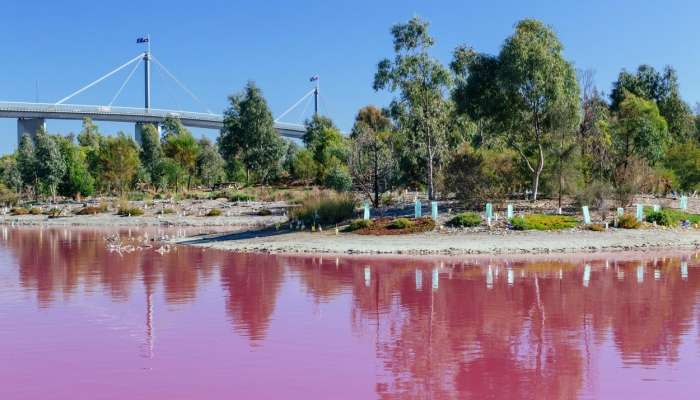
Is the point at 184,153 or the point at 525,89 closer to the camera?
the point at 525,89

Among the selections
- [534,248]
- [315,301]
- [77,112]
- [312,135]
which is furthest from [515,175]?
[77,112]

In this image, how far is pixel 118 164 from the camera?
78375 mm

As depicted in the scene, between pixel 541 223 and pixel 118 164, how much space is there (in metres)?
57.3

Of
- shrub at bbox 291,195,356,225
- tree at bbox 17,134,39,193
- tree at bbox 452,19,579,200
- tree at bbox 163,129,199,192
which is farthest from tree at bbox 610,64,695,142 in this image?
tree at bbox 17,134,39,193

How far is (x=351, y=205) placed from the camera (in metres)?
37.7

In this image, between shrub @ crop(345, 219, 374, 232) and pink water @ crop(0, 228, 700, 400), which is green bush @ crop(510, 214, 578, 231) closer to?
pink water @ crop(0, 228, 700, 400)

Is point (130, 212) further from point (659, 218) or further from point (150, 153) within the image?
point (659, 218)

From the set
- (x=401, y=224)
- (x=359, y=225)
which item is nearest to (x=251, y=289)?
(x=401, y=224)

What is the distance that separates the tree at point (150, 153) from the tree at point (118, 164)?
108 inches

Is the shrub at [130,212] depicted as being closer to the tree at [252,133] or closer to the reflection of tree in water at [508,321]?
the tree at [252,133]

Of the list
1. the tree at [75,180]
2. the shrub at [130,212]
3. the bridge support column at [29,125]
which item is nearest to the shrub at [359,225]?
the shrub at [130,212]

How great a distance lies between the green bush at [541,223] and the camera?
105ft

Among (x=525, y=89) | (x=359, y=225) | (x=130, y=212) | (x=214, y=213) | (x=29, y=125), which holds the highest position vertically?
(x=29, y=125)

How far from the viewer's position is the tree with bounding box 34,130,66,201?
74.5 m
